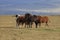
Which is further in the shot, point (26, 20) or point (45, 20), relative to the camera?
point (45, 20)

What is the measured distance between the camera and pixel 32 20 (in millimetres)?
28156

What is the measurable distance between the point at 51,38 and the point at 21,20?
35.4 feet

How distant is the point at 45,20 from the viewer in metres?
30.2

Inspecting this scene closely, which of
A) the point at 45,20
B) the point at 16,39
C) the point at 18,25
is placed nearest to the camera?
the point at 16,39

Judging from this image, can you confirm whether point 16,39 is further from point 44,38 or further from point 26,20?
point 26,20

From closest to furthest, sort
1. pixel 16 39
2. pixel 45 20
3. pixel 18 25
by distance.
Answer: pixel 16 39
pixel 18 25
pixel 45 20

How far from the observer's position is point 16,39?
1670 cm

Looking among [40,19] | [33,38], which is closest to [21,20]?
[40,19]

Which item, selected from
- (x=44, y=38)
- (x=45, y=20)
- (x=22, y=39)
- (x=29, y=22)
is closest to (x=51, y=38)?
(x=44, y=38)

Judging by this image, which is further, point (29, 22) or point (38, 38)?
point (29, 22)

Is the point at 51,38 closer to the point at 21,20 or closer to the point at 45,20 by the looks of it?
the point at 21,20

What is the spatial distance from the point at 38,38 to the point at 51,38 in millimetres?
825

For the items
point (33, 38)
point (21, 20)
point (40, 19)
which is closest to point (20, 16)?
point (21, 20)

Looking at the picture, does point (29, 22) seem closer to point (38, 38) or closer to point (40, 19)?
point (40, 19)
